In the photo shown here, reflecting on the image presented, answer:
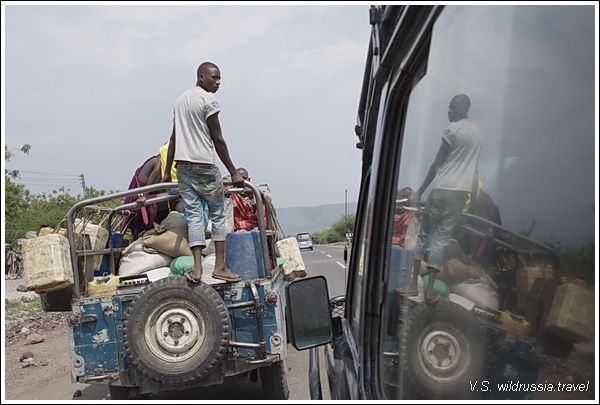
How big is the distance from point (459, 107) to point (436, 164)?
0.19 meters

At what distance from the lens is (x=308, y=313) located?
277cm

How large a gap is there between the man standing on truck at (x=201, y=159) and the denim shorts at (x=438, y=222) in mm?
3371

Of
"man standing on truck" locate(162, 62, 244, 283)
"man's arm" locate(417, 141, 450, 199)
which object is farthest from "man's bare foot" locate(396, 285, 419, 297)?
"man standing on truck" locate(162, 62, 244, 283)

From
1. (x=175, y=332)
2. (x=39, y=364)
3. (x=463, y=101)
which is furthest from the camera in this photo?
(x=39, y=364)

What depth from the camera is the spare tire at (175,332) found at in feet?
15.2

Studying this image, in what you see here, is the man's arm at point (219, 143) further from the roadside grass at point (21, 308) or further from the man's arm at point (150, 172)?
the roadside grass at point (21, 308)

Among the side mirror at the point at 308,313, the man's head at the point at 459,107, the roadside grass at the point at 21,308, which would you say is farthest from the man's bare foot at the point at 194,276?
the roadside grass at the point at 21,308

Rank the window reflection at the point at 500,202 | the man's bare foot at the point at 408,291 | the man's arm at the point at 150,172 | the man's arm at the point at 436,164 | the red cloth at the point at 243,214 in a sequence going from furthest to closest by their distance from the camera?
the man's arm at the point at 150,172 → the red cloth at the point at 243,214 → the man's bare foot at the point at 408,291 → the man's arm at the point at 436,164 → the window reflection at the point at 500,202

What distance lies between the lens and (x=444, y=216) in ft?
4.91

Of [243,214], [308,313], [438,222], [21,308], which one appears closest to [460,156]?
[438,222]

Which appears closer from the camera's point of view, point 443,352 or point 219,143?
point 443,352

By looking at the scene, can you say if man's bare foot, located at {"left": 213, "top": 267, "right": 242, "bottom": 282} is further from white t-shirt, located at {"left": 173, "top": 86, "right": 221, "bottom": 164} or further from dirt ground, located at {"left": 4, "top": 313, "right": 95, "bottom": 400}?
dirt ground, located at {"left": 4, "top": 313, "right": 95, "bottom": 400}

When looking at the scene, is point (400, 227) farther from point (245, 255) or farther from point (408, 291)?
point (245, 255)

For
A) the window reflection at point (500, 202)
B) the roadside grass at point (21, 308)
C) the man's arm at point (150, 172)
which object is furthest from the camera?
the roadside grass at point (21, 308)
